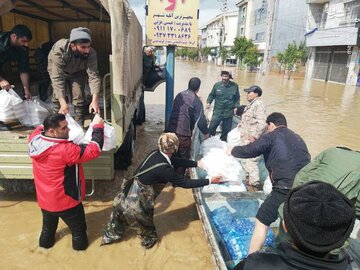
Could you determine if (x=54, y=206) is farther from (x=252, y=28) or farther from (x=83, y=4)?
(x=252, y=28)

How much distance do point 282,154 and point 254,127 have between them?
6.06 feet

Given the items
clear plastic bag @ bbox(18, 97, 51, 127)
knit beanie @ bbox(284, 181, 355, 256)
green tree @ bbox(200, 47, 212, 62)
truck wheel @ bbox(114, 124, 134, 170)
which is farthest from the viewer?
green tree @ bbox(200, 47, 212, 62)

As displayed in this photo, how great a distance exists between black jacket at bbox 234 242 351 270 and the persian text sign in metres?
5.04

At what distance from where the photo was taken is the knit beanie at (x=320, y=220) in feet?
3.62

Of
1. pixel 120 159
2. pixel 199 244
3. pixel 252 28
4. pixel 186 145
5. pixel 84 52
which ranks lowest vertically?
pixel 199 244

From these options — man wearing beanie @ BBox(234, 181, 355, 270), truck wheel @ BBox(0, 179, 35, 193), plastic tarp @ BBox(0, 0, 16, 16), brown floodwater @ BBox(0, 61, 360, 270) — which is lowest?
brown floodwater @ BBox(0, 61, 360, 270)

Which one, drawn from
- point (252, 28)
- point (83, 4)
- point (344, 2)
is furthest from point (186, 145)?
point (252, 28)

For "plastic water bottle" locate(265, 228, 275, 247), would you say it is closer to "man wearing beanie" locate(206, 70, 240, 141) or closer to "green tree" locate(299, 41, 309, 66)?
"man wearing beanie" locate(206, 70, 240, 141)

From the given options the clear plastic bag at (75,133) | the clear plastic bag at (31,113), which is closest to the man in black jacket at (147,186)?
the clear plastic bag at (75,133)

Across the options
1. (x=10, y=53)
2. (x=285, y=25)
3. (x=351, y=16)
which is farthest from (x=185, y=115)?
(x=285, y=25)

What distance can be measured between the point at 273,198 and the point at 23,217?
10.1 feet

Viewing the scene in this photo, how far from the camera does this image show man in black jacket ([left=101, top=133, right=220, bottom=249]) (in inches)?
124

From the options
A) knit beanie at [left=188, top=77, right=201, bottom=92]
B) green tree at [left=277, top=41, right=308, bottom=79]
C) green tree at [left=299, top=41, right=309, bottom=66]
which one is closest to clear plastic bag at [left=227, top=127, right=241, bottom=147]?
knit beanie at [left=188, top=77, right=201, bottom=92]

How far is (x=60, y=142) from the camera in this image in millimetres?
2783
